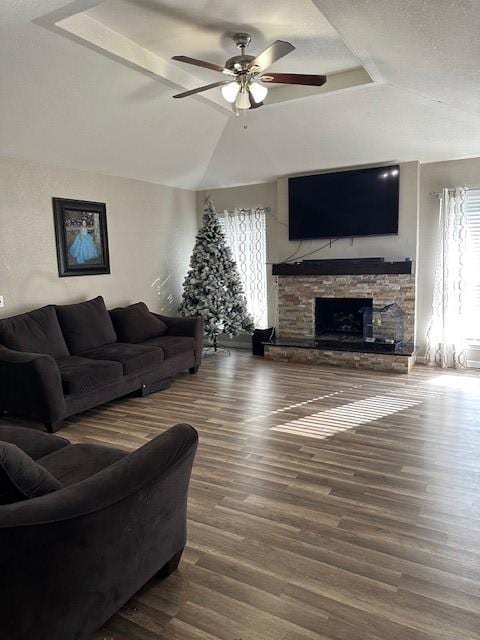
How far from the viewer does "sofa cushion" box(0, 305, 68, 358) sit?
429 cm

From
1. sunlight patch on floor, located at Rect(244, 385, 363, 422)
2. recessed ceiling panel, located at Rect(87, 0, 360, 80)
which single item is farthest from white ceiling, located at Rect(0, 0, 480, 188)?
sunlight patch on floor, located at Rect(244, 385, 363, 422)

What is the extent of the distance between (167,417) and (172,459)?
2.39 metres

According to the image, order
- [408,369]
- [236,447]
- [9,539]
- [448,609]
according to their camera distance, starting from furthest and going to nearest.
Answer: [408,369] → [236,447] → [448,609] → [9,539]

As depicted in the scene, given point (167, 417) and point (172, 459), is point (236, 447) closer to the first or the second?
point (167, 417)

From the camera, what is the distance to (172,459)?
1887mm

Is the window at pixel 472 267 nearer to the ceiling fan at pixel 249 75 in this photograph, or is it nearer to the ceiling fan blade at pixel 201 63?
the ceiling fan at pixel 249 75

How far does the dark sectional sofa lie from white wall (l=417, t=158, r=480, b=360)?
3.00 m

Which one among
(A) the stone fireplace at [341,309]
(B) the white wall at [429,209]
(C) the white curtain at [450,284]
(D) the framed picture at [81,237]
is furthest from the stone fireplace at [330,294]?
(D) the framed picture at [81,237]

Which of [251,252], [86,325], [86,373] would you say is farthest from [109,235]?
[86,373]

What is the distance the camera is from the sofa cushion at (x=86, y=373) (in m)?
4.03

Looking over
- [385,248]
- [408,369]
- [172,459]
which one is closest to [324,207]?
[385,248]

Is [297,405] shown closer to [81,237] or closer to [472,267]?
[472,267]

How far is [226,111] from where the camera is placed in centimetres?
543

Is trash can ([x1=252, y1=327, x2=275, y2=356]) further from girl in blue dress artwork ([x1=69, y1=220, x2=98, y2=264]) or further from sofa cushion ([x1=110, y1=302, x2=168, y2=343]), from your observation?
girl in blue dress artwork ([x1=69, y1=220, x2=98, y2=264])
